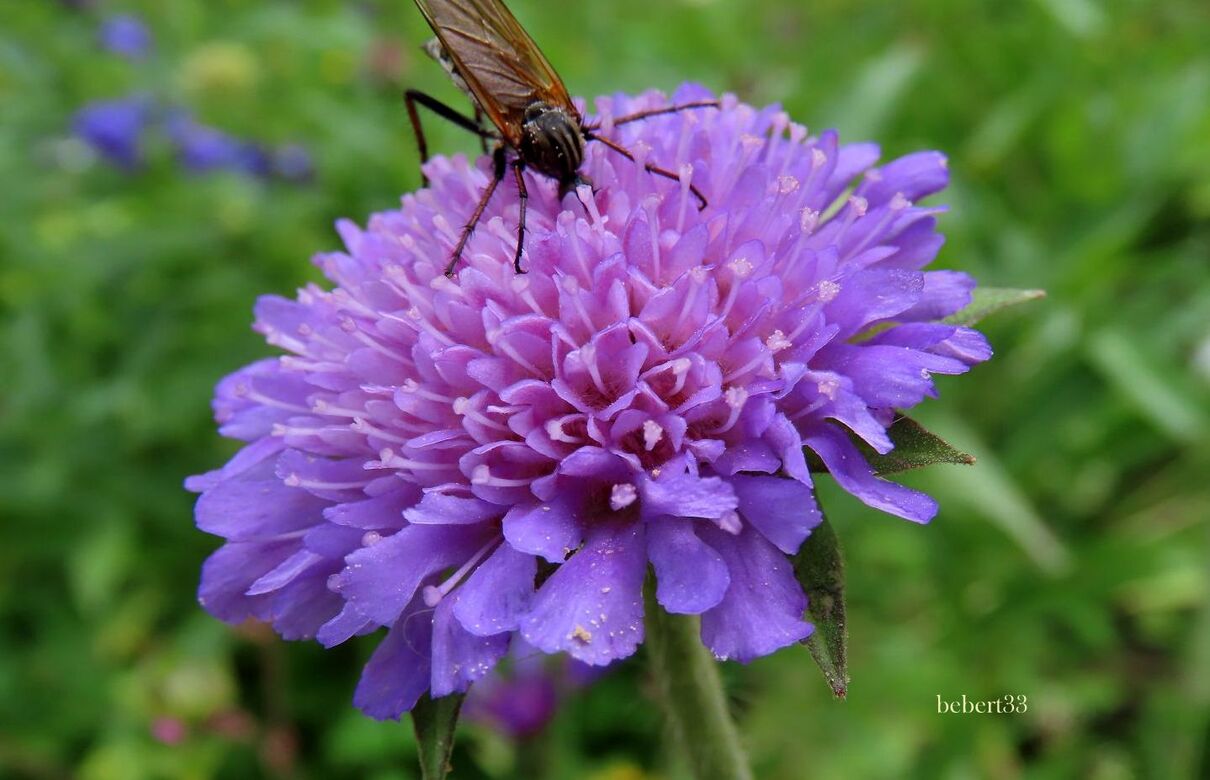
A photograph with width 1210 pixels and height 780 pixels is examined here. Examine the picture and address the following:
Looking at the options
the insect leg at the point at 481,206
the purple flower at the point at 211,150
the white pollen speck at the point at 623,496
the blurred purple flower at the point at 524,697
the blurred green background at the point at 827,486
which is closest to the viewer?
the white pollen speck at the point at 623,496

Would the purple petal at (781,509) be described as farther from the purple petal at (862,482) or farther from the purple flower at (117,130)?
the purple flower at (117,130)

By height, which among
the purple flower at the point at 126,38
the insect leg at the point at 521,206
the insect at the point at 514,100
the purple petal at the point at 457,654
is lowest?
the purple petal at the point at 457,654

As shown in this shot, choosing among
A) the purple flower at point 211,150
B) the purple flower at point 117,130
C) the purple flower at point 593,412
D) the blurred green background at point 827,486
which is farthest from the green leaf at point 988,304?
the purple flower at point 117,130

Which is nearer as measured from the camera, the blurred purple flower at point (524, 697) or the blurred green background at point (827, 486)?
the blurred purple flower at point (524, 697)

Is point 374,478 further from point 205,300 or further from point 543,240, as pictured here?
point 205,300

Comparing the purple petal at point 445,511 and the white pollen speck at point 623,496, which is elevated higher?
the purple petal at point 445,511

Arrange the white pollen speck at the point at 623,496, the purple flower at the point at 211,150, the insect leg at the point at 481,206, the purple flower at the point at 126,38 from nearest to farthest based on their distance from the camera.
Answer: the white pollen speck at the point at 623,496 < the insect leg at the point at 481,206 < the purple flower at the point at 211,150 < the purple flower at the point at 126,38

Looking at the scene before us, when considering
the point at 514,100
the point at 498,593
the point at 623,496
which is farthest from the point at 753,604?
the point at 514,100
